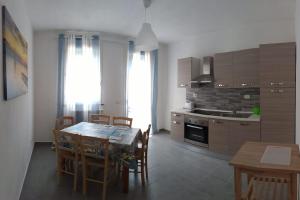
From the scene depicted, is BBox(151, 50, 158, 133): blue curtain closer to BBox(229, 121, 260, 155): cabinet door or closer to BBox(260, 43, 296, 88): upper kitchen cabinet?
BBox(229, 121, 260, 155): cabinet door

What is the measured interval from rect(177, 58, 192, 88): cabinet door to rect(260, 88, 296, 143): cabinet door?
184cm

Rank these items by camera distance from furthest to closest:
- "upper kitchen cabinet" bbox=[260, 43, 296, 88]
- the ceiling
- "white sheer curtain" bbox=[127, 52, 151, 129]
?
"white sheer curtain" bbox=[127, 52, 151, 129] < "upper kitchen cabinet" bbox=[260, 43, 296, 88] < the ceiling

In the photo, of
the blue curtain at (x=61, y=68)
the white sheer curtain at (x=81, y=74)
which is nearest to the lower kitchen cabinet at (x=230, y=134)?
the white sheer curtain at (x=81, y=74)

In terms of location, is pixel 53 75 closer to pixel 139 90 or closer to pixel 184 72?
pixel 139 90

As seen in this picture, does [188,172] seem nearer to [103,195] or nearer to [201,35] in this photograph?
[103,195]

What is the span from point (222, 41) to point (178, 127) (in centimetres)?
221

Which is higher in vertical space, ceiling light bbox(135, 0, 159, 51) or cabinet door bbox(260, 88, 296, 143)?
ceiling light bbox(135, 0, 159, 51)

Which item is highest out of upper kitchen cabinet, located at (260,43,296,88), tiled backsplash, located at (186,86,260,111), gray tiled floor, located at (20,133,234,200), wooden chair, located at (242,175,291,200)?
upper kitchen cabinet, located at (260,43,296,88)

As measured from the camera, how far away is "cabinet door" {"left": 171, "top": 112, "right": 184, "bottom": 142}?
5.15m

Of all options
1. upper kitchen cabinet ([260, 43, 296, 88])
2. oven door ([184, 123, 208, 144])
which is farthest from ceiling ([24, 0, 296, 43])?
oven door ([184, 123, 208, 144])

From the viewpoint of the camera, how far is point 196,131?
479 cm

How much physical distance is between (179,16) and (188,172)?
2733mm

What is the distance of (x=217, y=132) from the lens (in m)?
4.37

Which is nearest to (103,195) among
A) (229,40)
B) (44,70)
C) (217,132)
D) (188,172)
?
(188,172)
